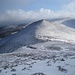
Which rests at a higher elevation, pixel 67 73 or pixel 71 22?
pixel 71 22

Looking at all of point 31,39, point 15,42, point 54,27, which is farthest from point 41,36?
point 54,27

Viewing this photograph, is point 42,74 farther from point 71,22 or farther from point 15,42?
point 71,22

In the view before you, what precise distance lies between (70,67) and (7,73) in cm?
566

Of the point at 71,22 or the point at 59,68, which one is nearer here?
the point at 59,68

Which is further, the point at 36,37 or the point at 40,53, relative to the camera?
the point at 36,37

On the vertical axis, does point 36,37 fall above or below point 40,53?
above

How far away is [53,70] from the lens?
1805cm

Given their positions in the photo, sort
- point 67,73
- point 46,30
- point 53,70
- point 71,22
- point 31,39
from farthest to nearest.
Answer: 1. point 71,22
2. point 46,30
3. point 31,39
4. point 53,70
5. point 67,73

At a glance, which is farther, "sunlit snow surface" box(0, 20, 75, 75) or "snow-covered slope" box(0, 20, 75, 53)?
"snow-covered slope" box(0, 20, 75, 53)

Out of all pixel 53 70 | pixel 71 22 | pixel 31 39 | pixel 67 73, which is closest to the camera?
pixel 67 73

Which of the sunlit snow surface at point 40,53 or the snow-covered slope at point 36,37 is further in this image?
the snow-covered slope at point 36,37

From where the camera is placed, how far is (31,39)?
7662 centimetres

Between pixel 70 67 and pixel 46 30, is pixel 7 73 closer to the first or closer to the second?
pixel 70 67

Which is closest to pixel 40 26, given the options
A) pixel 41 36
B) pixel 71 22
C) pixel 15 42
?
pixel 41 36
